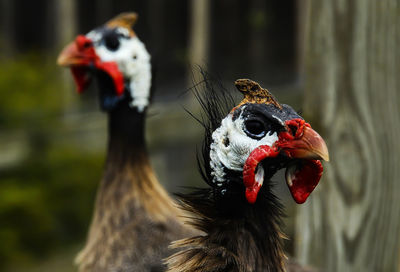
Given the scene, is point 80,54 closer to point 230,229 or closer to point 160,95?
point 230,229

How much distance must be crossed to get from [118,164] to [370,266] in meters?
1.50

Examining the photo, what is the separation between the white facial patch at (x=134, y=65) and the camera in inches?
140

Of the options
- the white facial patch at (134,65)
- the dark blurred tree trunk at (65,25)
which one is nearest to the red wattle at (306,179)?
the white facial patch at (134,65)

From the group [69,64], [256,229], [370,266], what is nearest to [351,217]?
[370,266]

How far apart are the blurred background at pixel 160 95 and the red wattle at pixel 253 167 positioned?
537 mm

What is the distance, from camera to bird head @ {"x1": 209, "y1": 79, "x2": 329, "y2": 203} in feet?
6.70

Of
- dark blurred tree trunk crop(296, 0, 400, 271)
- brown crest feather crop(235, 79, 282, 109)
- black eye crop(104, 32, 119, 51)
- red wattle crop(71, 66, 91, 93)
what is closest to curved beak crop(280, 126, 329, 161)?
brown crest feather crop(235, 79, 282, 109)

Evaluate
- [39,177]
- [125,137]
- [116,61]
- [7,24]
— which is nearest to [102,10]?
[7,24]

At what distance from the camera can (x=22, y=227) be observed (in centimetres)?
552

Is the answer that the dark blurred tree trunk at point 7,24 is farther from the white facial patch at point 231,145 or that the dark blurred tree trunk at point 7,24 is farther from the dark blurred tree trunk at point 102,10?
the white facial patch at point 231,145

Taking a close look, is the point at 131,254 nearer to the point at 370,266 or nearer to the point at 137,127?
the point at 137,127

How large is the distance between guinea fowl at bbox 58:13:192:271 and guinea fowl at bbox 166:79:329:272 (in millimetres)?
669

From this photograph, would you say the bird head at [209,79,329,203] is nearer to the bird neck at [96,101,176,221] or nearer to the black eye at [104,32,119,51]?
the bird neck at [96,101,176,221]

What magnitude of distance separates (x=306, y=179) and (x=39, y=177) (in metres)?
4.01
